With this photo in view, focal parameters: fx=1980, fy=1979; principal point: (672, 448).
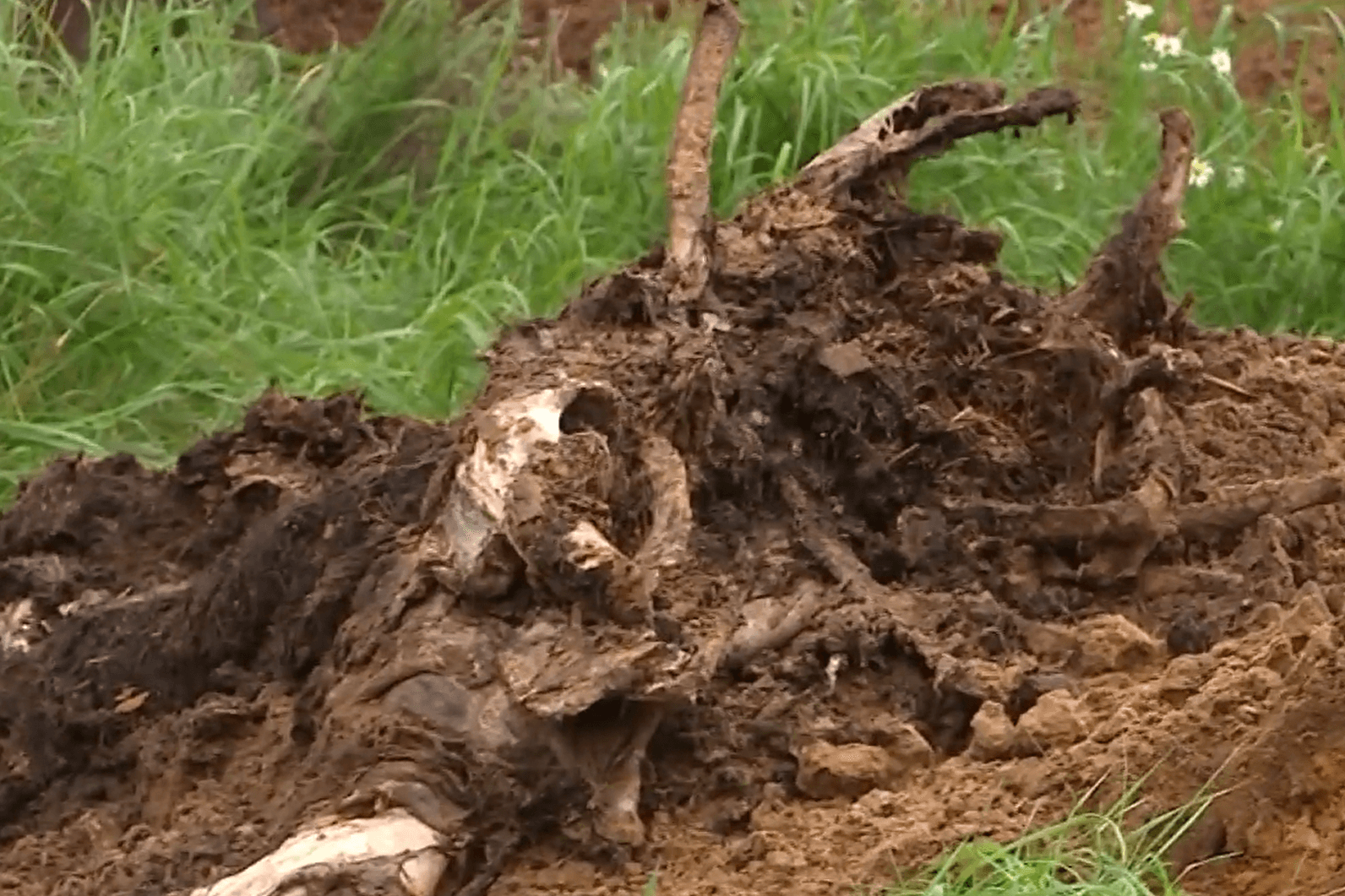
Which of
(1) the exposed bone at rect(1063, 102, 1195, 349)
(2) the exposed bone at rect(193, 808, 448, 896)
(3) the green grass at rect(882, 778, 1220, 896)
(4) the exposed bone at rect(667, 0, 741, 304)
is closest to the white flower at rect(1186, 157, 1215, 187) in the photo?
(1) the exposed bone at rect(1063, 102, 1195, 349)

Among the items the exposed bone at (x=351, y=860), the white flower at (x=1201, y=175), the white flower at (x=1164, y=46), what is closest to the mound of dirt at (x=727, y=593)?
the exposed bone at (x=351, y=860)

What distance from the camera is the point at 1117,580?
77.9 inches

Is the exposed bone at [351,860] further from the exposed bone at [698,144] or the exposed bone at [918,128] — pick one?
the exposed bone at [918,128]

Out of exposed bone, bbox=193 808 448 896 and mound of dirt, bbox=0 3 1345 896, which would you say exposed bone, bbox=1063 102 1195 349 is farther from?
exposed bone, bbox=193 808 448 896

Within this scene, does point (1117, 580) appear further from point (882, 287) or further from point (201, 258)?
point (201, 258)

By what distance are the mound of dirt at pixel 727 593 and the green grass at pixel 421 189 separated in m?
1.29

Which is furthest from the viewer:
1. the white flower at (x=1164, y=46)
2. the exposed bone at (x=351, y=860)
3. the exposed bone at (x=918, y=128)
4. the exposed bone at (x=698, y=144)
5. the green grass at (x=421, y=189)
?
the white flower at (x=1164, y=46)

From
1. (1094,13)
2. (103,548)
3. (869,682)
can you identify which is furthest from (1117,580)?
(1094,13)

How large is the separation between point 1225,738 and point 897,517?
19.9 inches

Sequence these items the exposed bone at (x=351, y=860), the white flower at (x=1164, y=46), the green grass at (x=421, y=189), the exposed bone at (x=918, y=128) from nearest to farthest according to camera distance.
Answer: the exposed bone at (x=351, y=860) → the exposed bone at (x=918, y=128) → the green grass at (x=421, y=189) → the white flower at (x=1164, y=46)

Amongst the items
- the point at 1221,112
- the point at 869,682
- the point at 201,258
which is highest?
the point at 869,682

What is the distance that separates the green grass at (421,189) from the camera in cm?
361

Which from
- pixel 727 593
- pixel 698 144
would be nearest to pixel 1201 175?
pixel 698 144

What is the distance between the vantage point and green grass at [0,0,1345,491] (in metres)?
3.61
